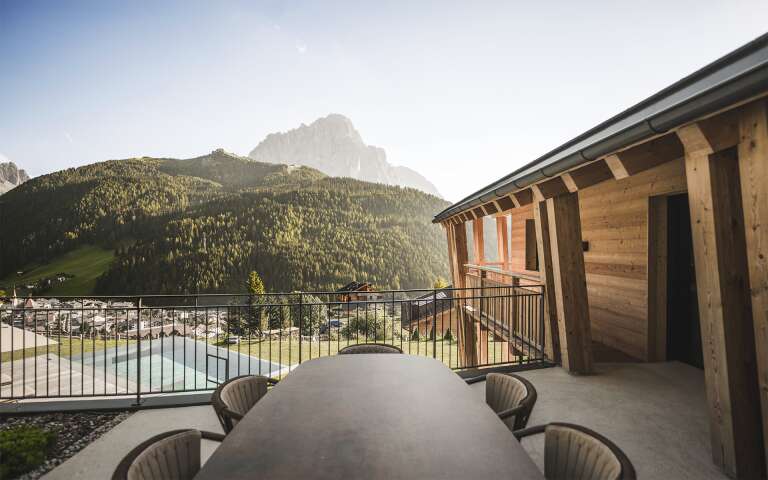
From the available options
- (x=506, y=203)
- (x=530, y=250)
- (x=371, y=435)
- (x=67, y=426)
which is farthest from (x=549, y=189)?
(x=67, y=426)

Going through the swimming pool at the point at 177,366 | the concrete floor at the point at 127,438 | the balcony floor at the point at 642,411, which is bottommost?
the swimming pool at the point at 177,366

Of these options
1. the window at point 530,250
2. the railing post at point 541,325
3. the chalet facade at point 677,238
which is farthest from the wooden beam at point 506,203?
the window at point 530,250

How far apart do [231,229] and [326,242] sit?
14222 mm

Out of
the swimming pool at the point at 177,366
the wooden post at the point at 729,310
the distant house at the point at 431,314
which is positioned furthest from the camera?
the swimming pool at the point at 177,366

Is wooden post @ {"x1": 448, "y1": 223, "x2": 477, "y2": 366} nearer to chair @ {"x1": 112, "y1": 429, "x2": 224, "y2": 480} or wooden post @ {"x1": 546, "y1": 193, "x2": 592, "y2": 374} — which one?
wooden post @ {"x1": 546, "y1": 193, "x2": 592, "y2": 374}

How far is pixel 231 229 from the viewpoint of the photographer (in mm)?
51156

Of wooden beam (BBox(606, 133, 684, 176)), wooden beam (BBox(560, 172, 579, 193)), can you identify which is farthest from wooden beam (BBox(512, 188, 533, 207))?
wooden beam (BBox(606, 133, 684, 176))

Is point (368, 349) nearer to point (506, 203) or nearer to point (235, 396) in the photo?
point (235, 396)

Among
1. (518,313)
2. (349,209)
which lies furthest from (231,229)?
(518,313)

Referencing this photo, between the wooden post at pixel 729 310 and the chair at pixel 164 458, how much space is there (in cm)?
329

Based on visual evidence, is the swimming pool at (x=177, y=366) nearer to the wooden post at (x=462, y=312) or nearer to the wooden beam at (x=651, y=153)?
the wooden post at (x=462, y=312)

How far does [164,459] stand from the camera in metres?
1.42

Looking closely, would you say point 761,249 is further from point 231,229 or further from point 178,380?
point 231,229

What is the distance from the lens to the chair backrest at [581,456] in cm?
126
